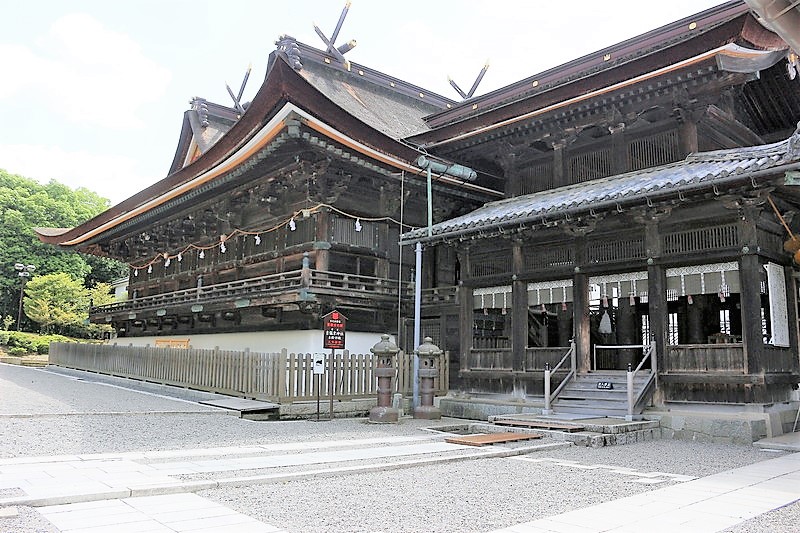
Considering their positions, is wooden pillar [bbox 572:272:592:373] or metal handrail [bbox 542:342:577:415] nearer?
metal handrail [bbox 542:342:577:415]

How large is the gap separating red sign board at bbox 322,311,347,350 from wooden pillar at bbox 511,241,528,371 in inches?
161

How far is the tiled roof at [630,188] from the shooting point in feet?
33.2

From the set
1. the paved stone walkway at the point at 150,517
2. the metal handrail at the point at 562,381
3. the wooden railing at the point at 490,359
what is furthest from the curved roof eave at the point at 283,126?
the paved stone walkway at the point at 150,517

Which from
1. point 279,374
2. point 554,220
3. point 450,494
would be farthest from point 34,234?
point 450,494

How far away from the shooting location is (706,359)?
1141 centimetres

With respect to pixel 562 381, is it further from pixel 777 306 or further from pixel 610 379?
pixel 777 306

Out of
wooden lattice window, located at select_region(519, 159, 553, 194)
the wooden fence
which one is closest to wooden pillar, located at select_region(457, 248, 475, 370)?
the wooden fence

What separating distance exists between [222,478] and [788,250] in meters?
10.5

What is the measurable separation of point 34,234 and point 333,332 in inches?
1826

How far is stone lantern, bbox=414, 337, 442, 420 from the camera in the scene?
13289 mm

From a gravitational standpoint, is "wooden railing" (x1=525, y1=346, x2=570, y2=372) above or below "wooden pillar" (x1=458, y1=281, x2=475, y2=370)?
below

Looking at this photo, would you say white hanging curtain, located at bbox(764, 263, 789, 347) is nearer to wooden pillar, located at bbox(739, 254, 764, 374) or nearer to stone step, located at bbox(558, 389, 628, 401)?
wooden pillar, located at bbox(739, 254, 764, 374)

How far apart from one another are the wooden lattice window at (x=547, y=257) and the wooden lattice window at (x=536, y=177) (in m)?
2.60

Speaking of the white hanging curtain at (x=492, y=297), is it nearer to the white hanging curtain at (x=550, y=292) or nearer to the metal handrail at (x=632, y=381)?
the white hanging curtain at (x=550, y=292)
